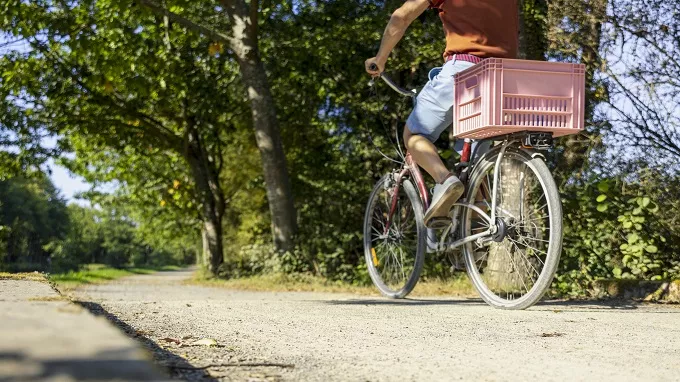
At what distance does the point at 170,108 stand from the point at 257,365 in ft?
59.6

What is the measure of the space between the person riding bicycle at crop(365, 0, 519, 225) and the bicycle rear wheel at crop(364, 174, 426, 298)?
0.74 metres

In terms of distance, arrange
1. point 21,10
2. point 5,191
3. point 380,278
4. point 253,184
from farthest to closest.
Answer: point 5,191 → point 253,184 → point 21,10 → point 380,278

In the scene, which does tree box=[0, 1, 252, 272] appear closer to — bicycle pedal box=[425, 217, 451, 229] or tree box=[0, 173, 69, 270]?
bicycle pedal box=[425, 217, 451, 229]

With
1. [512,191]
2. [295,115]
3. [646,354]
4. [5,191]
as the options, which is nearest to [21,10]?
[295,115]

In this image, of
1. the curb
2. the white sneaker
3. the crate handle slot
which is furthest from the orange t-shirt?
the curb

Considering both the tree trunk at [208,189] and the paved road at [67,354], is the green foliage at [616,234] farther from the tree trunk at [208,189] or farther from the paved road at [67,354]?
the tree trunk at [208,189]

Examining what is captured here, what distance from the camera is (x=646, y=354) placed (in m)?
3.38

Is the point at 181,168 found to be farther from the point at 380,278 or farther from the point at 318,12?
Answer: the point at 380,278

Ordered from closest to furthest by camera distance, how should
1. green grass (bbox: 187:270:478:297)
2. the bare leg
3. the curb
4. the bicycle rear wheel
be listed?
the bare leg
the curb
the bicycle rear wheel
green grass (bbox: 187:270:478:297)

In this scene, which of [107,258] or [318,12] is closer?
[318,12]

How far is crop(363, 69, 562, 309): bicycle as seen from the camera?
5.12 meters

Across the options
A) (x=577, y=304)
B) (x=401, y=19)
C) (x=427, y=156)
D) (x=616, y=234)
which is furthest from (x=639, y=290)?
(x=401, y=19)

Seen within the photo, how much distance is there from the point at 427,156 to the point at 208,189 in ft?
55.5

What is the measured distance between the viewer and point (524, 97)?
16.5 feet
